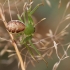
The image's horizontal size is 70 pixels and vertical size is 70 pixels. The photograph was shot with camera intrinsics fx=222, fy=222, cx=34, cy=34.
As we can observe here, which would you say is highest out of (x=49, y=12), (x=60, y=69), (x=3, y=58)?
(x=49, y=12)

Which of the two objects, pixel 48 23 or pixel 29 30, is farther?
pixel 48 23

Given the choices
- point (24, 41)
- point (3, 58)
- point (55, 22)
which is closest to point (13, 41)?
point (24, 41)

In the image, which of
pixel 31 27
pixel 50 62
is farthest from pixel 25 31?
pixel 50 62

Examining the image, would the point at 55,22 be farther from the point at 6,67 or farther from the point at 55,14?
the point at 6,67

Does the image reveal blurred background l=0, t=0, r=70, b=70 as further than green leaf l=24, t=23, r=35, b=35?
Yes

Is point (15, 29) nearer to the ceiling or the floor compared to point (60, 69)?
nearer to the ceiling

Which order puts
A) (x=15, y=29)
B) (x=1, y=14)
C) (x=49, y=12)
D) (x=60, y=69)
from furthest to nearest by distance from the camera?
(x=49, y=12) → (x=60, y=69) → (x=1, y=14) → (x=15, y=29)

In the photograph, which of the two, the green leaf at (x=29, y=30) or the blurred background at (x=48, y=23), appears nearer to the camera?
A: the green leaf at (x=29, y=30)

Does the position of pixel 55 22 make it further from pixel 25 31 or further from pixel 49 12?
pixel 25 31

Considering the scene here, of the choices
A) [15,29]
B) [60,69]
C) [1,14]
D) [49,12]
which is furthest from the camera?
[49,12]

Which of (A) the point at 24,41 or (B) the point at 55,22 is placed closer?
(A) the point at 24,41
